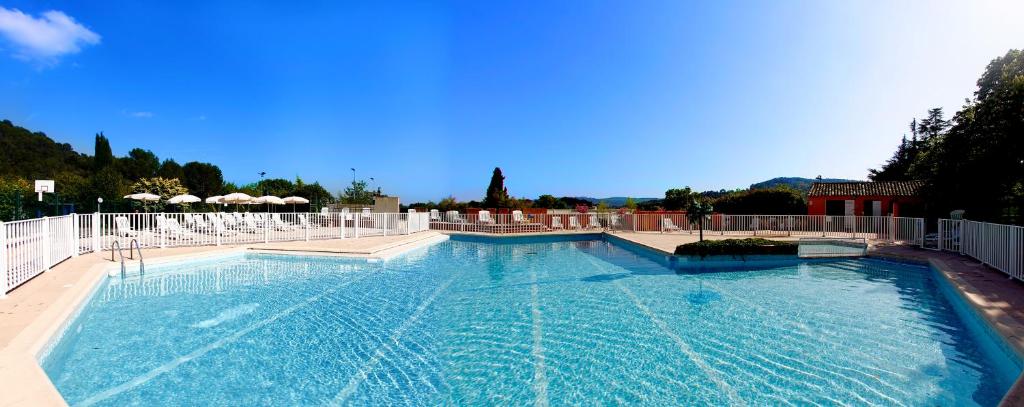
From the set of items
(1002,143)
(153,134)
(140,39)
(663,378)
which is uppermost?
(140,39)

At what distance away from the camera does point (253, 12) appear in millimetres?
13164

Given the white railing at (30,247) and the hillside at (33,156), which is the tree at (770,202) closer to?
the white railing at (30,247)

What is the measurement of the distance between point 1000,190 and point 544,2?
14.0 m

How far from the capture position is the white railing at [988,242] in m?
6.89

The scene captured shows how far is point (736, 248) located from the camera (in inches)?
444

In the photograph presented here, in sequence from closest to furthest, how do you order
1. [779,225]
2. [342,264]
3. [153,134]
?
1. [342,264]
2. [779,225]
3. [153,134]

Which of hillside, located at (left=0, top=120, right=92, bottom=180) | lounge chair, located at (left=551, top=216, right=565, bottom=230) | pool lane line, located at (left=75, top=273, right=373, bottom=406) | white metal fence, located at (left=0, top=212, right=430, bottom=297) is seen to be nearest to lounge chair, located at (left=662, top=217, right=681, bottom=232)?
lounge chair, located at (left=551, top=216, right=565, bottom=230)

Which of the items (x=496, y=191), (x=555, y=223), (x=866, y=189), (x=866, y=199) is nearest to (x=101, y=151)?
(x=496, y=191)

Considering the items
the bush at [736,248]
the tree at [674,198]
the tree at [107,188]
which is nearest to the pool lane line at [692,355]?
the bush at [736,248]

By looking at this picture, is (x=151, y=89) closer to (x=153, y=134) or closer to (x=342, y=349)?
(x=153, y=134)

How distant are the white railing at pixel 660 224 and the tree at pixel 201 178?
29631mm

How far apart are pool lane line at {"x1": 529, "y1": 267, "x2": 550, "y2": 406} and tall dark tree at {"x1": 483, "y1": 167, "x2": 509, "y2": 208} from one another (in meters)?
14.5

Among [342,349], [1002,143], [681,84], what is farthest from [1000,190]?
[342,349]

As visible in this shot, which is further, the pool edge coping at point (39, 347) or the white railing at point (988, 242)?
the white railing at point (988, 242)
